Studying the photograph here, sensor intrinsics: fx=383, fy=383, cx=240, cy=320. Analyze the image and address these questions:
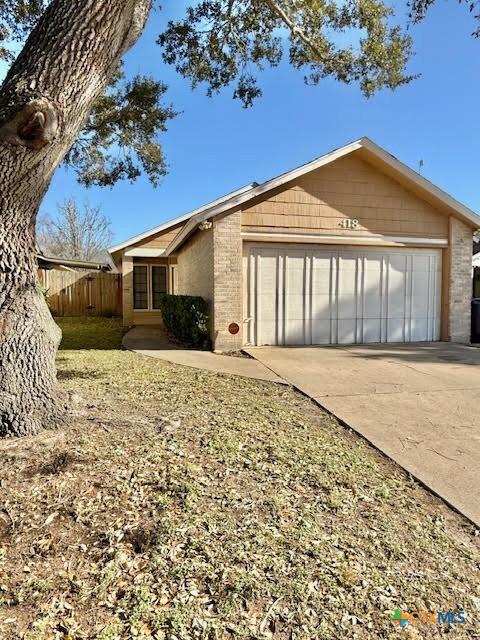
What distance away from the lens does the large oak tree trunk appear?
2.92 m

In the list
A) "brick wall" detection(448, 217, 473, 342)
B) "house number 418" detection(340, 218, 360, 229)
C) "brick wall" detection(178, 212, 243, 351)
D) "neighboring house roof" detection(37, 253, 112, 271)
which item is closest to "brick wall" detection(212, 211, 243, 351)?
"brick wall" detection(178, 212, 243, 351)

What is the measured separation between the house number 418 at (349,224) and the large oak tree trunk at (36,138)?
7.03 metres

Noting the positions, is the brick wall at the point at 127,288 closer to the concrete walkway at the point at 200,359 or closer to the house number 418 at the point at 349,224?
the concrete walkway at the point at 200,359

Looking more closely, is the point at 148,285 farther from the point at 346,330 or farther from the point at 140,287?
the point at 346,330

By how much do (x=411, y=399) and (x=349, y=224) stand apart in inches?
223

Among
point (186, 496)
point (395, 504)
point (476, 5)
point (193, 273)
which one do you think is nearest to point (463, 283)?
point (476, 5)

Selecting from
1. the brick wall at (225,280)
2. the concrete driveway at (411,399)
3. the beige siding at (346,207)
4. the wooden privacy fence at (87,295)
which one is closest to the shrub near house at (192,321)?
the brick wall at (225,280)

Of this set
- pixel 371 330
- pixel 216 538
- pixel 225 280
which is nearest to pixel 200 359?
pixel 225 280

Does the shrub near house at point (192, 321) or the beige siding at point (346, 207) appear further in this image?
the shrub near house at point (192, 321)

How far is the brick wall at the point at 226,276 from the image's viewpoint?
887 centimetres

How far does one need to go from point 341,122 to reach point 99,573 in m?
14.2

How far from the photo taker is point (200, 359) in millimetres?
8141

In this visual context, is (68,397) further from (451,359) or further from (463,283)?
(463,283)

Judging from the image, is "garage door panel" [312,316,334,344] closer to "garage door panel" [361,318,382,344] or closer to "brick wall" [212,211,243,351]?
"garage door panel" [361,318,382,344]
